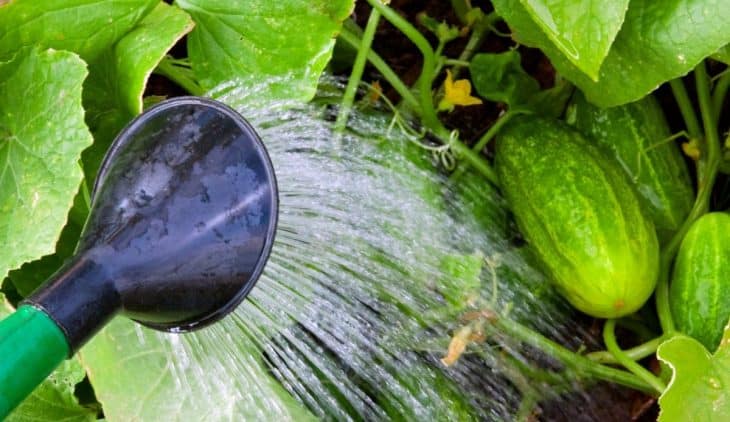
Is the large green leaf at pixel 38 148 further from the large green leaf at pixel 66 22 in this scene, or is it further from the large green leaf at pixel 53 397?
the large green leaf at pixel 53 397

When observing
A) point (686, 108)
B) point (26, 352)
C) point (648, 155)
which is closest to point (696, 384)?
point (648, 155)

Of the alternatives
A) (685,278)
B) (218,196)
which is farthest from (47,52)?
(685,278)

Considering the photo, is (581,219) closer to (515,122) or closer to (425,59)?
(515,122)

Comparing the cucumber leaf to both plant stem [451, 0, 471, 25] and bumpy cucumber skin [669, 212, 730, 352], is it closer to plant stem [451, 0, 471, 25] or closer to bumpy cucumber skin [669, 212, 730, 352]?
bumpy cucumber skin [669, 212, 730, 352]

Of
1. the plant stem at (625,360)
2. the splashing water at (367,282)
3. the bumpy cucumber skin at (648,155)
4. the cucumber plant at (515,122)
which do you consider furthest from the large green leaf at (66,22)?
the plant stem at (625,360)

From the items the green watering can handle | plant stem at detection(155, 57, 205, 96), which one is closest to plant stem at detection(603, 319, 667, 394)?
plant stem at detection(155, 57, 205, 96)

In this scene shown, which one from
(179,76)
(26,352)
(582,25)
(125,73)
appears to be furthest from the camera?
(179,76)
